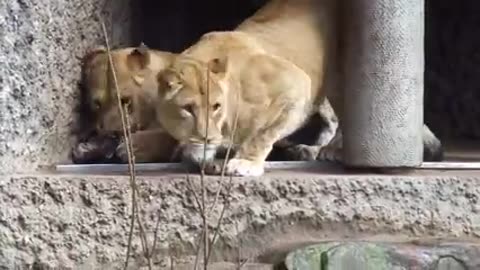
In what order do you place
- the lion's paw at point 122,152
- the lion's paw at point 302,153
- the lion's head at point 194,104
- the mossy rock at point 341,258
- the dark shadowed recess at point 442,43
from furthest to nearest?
the dark shadowed recess at point 442,43 → the lion's paw at point 302,153 → the lion's paw at point 122,152 → the lion's head at point 194,104 → the mossy rock at point 341,258

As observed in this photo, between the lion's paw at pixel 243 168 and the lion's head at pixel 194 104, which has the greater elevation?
the lion's head at pixel 194 104

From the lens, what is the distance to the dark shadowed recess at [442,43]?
2975 mm

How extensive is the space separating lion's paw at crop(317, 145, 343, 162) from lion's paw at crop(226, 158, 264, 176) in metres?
0.26

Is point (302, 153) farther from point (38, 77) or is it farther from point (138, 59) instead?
point (38, 77)

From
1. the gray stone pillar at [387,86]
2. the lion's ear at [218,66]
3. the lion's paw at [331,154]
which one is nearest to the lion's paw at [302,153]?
the lion's paw at [331,154]

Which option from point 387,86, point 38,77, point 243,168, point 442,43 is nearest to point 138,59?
point 38,77

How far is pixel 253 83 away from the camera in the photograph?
1.98 m

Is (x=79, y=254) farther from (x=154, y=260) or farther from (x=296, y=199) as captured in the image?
(x=296, y=199)

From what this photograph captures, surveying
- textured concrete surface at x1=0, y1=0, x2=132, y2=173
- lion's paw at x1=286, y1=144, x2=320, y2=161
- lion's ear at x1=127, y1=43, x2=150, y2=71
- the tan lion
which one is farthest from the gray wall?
lion's paw at x1=286, y1=144, x2=320, y2=161

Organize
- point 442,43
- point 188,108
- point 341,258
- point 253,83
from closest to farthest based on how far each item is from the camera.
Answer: point 341,258, point 188,108, point 253,83, point 442,43

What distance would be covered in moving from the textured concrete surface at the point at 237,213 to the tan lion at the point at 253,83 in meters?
0.09

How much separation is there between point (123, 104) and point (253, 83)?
1.01 ft

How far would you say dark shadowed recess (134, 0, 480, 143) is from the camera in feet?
9.76

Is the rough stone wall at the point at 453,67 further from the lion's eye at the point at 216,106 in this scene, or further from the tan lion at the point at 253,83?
the lion's eye at the point at 216,106
